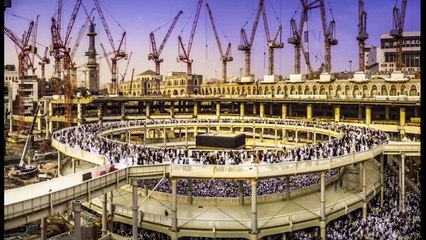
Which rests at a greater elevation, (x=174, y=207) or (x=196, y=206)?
(x=174, y=207)

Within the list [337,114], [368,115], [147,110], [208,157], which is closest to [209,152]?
[208,157]

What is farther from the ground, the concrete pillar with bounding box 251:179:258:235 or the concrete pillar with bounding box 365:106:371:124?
the concrete pillar with bounding box 365:106:371:124

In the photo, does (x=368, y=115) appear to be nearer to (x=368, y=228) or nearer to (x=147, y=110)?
(x=368, y=228)

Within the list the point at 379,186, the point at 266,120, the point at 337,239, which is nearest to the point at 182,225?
the point at 337,239

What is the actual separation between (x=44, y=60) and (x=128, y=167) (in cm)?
14392

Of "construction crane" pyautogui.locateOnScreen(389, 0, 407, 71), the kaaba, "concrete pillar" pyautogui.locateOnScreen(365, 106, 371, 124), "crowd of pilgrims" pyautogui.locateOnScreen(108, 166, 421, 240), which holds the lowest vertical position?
"crowd of pilgrims" pyautogui.locateOnScreen(108, 166, 421, 240)

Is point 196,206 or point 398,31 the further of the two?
point 398,31

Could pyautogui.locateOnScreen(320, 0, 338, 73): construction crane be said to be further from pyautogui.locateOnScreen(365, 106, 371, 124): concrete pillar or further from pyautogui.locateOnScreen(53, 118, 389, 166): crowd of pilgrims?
pyautogui.locateOnScreen(53, 118, 389, 166): crowd of pilgrims

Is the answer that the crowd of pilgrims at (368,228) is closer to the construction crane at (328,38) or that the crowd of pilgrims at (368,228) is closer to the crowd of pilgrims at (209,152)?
the crowd of pilgrims at (209,152)

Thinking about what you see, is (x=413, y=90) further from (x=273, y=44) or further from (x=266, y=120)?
(x=273, y=44)

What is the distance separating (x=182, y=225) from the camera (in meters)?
32.4

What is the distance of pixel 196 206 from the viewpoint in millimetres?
36719

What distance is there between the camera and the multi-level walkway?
2444cm

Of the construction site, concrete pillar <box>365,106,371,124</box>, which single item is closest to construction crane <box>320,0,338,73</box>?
the construction site
